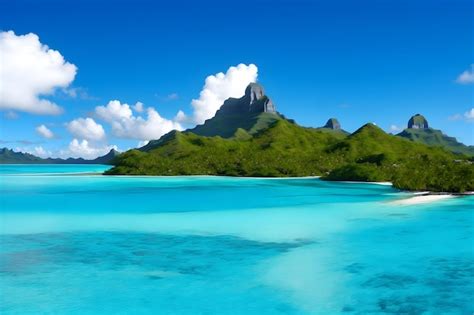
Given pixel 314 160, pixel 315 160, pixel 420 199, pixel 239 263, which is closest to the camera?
pixel 239 263

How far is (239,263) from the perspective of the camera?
52.2 feet

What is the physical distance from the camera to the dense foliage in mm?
47969

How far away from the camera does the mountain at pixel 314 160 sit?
48.0 metres

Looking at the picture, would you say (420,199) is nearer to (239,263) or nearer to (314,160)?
(239,263)

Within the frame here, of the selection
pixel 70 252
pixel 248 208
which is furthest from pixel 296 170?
pixel 70 252

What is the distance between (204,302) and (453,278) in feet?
24.6

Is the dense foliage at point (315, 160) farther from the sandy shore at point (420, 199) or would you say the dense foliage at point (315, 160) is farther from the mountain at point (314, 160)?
the sandy shore at point (420, 199)

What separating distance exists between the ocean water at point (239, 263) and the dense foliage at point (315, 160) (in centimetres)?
2013

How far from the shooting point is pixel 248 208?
33.5 meters

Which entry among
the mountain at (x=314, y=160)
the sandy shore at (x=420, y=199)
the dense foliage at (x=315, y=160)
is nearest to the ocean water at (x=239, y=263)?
the sandy shore at (x=420, y=199)

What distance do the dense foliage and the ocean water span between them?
20.1 m

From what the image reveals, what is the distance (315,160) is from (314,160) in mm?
265

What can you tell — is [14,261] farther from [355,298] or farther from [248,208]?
[248,208]

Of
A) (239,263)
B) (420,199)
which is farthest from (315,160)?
(239,263)
